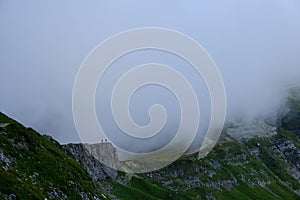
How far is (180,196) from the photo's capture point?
559ft

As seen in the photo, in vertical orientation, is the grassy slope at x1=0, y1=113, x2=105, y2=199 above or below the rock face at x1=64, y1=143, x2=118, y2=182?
below

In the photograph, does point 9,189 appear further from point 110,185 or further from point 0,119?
point 110,185

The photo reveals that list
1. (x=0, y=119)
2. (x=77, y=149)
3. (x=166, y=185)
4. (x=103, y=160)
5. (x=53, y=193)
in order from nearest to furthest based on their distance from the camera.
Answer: (x=53, y=193)
(x=0, y=119)
(x=77, y=149)
(x=103, y=160)
(x=166, y=185)

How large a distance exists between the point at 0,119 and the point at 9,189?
2754 centimetres

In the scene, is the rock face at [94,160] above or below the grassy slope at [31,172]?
above

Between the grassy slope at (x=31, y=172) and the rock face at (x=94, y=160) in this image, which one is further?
the rock face at (x=94, y=160)

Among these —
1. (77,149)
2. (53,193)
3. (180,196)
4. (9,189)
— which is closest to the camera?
(9,189)

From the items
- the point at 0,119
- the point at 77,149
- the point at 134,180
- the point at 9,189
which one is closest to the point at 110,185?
the point at 77,149

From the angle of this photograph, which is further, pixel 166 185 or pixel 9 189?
pixel 166 185

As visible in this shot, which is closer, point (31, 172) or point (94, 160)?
point (31, 172)

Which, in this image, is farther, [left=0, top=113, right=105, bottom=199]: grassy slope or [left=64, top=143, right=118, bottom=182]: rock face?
[left=64, top=143, right=118, bottom=182]: rock face

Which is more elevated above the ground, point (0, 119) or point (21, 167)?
point (0, 119)

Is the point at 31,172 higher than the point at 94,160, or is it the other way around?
the point at 94,160

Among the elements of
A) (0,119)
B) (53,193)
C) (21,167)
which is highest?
(0,119)
